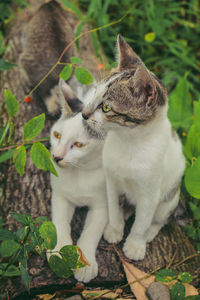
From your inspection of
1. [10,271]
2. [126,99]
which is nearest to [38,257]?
Answer: [10,271]

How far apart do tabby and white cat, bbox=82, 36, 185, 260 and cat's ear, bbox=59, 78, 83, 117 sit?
254mm

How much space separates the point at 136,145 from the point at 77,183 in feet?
1.70

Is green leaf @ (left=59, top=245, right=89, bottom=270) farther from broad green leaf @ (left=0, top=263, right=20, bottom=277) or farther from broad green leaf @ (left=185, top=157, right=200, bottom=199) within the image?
broad green leaf @ (left=185, top=157, right=200, bottom=199)

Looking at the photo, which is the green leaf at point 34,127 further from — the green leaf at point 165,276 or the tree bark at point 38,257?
the green leaf at point 165,276

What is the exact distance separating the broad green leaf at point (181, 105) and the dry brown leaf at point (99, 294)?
1425 millimetres

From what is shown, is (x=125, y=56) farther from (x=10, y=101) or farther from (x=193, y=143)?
(x=193, y=143)

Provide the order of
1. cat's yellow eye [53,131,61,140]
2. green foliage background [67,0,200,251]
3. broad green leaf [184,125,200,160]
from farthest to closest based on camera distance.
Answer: green foliage background [67,0,200,251] → broad green leaf [184,125,200,160] → cat's yellow eye [53,131,61,140]

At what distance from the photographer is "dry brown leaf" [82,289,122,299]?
1792mm

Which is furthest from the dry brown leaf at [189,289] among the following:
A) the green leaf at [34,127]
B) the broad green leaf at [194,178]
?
the green leaf at [34,127]

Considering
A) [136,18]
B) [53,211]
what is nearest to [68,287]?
[53,211]

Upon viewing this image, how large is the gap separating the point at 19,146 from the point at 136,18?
9.21 feet

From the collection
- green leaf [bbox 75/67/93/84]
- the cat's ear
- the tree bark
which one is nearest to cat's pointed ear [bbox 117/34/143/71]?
green leaf [bbox 75/67/93/84]

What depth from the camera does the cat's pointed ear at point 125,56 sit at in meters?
1.70

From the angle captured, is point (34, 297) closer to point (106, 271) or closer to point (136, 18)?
point (106, 271)
